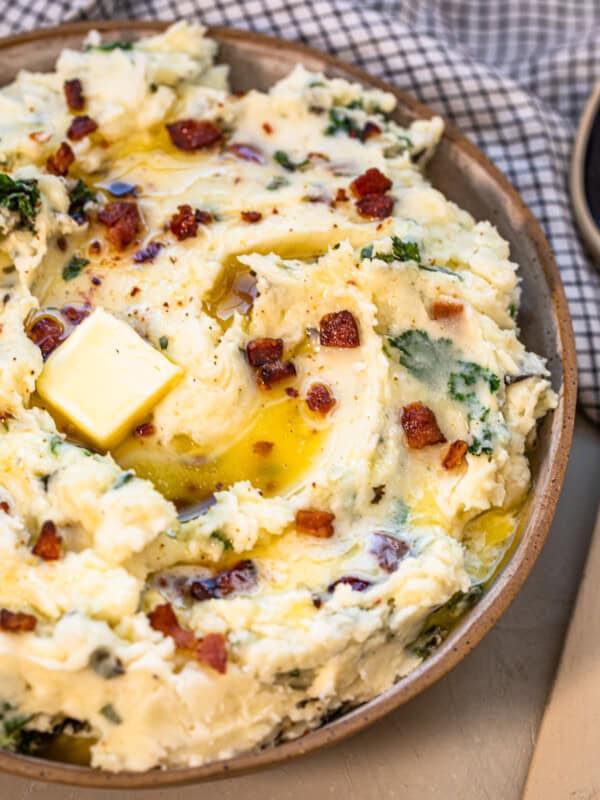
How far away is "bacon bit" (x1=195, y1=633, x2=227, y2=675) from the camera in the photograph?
3646 millimetres

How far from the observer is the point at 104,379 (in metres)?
4.43

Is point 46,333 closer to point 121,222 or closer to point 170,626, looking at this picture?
point 121,222

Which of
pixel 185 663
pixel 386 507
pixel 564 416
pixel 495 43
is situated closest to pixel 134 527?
pixel 185 663

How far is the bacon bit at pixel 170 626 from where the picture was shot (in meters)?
3.71

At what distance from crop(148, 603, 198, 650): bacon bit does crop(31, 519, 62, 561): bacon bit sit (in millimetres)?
446

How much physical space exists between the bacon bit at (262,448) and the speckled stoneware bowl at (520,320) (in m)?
1.13

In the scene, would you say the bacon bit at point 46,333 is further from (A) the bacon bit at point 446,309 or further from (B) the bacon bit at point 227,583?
(A) the bacon bit at point 446,309

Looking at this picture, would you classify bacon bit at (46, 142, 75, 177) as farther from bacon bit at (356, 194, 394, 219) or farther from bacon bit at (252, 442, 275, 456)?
bacon bit at (252, 442, 275, 456)

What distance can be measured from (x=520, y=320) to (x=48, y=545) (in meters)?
2.73

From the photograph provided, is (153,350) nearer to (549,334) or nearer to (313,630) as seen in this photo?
(313,630)

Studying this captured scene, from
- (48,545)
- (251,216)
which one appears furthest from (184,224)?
(48,545)

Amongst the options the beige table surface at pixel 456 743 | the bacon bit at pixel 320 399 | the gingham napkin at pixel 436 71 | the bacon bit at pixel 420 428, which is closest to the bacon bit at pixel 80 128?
the gingham napkin at pixel 436 71

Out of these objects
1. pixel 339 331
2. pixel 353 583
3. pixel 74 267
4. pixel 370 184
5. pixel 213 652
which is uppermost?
pixel 370 184

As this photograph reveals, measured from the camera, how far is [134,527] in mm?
3811
